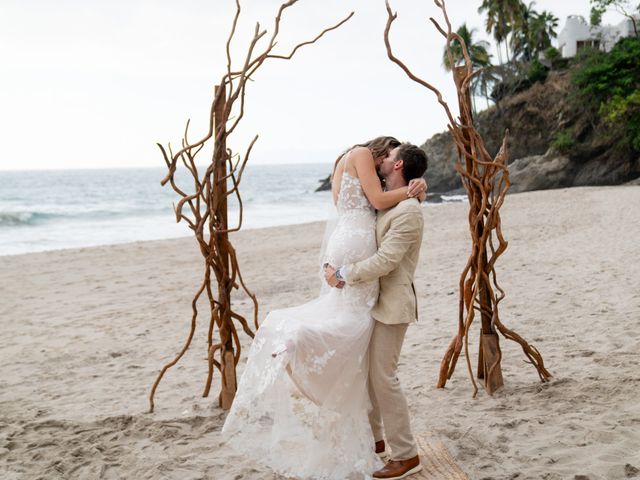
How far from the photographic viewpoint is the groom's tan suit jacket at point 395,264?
289 cm

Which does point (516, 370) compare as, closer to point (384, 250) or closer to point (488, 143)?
point (384, 250)

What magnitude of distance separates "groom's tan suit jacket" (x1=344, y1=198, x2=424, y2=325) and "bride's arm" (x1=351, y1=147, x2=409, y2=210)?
44 mm

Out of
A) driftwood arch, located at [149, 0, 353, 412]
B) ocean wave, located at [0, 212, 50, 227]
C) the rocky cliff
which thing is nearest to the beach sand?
driftwood arch, located at [149, 0, 353, 412]

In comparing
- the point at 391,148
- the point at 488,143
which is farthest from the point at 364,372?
the point at 488,143

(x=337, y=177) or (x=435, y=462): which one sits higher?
(x=337, y=177)

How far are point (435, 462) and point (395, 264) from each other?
3.84ft

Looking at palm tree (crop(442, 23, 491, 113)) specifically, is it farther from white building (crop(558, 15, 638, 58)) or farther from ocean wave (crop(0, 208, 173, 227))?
ocean wave (crop(0, 208, 173, 227))

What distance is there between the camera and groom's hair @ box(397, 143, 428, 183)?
3.06 meters

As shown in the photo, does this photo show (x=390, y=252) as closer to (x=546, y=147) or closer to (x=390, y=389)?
(x=390, y=389)

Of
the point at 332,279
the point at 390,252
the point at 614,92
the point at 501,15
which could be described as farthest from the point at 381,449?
the point at 501,15

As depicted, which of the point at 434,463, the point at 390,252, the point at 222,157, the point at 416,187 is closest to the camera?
the point at 390,252

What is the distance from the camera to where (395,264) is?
9.53ft

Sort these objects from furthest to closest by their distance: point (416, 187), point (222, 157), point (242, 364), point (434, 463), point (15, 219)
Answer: point (15, 219), point (242, 364), point (222, 157), point (434, 463), point (416, 187)

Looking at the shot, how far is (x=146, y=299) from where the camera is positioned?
8.43m
